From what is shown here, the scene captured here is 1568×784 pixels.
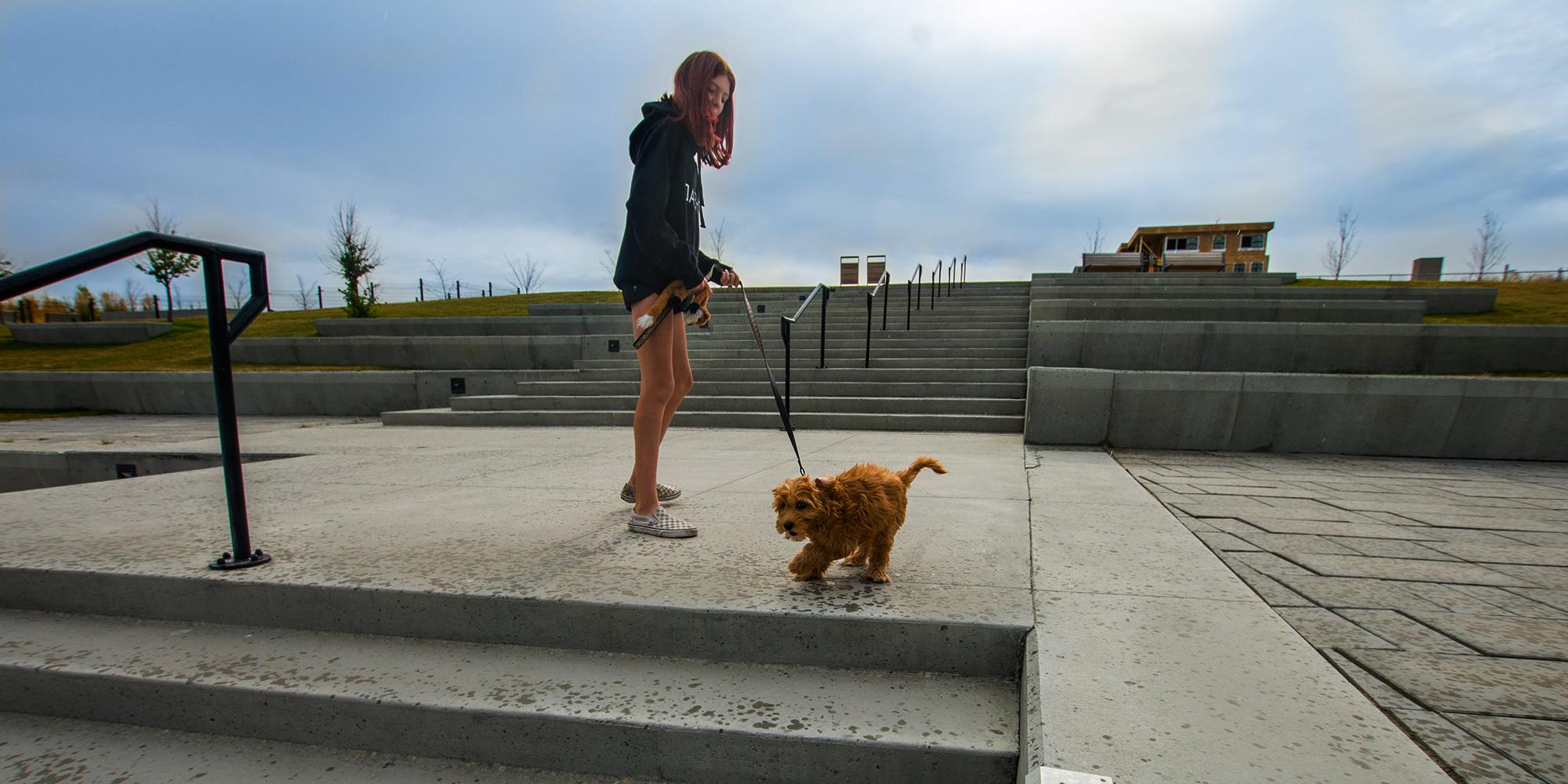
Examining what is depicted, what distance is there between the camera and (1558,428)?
4.69 m

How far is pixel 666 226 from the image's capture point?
2.46 meters

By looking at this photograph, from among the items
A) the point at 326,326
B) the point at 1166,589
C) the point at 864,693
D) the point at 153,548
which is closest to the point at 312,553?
the point at 153,548

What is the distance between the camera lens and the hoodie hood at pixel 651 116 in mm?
2545

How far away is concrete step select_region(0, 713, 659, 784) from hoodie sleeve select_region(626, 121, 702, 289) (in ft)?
5.52

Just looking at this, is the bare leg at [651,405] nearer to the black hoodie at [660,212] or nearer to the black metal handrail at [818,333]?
the black hoodie at [660,212]

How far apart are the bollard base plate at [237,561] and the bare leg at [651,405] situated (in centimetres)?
134

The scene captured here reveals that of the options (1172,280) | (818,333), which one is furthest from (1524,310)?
(818,333)

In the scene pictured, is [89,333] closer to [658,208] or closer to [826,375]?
[826,375]

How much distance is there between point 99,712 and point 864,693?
7.21 feet

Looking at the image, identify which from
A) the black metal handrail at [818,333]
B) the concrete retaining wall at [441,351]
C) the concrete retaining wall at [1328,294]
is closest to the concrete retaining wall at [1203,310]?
the concrete retaining wall at [1328,294]

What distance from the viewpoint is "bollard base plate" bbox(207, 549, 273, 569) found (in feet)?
7.52

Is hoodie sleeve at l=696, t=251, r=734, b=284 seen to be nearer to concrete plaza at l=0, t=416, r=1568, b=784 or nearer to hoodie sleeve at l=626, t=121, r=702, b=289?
hoodie sleeve at l=626, t=121, r=702, b=289

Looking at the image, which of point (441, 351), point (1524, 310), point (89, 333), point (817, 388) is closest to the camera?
point (817, 388)

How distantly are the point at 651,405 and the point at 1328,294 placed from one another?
41.7 ft
